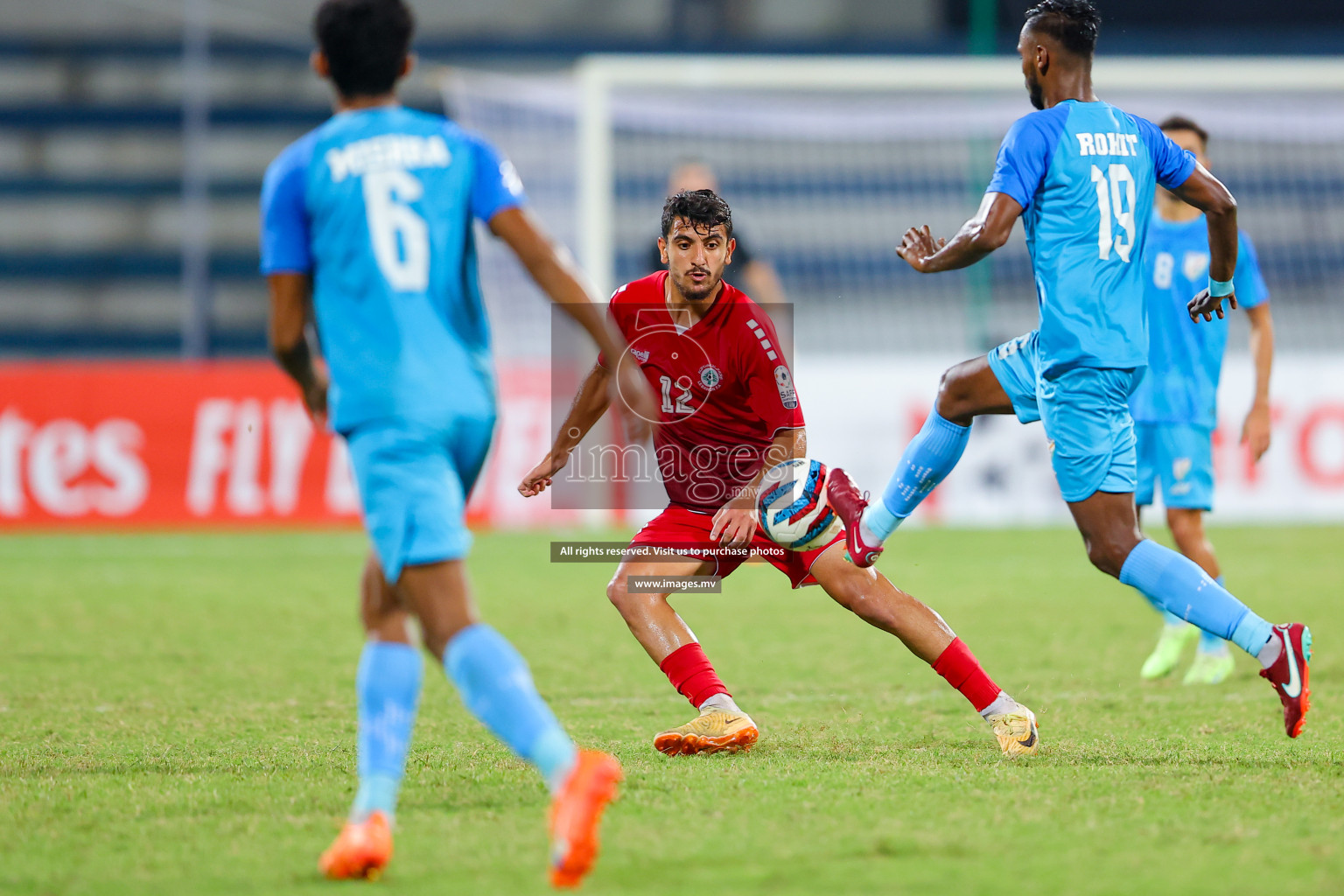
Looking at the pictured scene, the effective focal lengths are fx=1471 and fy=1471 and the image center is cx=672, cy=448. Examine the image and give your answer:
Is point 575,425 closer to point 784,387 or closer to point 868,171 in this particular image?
point 784,387

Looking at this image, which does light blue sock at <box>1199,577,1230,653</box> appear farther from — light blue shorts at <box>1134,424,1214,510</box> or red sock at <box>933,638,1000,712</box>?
red sock at <box>933,638,1000,712</box>

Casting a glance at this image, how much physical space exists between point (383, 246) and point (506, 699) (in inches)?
41.5

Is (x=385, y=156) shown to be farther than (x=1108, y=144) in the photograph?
No

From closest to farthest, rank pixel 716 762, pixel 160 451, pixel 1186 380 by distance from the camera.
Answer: pixel 716 762, pixel 1186 380, pixel 160 451

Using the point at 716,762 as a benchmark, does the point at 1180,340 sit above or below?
above

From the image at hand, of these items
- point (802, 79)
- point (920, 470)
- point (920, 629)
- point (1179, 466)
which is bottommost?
point (920, 629)

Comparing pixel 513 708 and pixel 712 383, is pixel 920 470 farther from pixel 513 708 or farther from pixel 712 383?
pixel 513 708

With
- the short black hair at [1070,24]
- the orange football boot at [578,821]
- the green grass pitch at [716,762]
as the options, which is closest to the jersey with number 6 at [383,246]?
the orange football boot at [578,821]

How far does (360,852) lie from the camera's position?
127 inches

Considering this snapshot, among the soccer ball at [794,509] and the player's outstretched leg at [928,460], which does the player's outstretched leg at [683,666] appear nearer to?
the soccer ball at [794,509]

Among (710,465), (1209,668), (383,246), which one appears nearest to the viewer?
(383,246)

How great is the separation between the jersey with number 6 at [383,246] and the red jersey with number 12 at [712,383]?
150cm

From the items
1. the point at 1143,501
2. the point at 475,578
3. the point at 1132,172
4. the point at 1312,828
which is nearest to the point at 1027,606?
the point at 1143,501

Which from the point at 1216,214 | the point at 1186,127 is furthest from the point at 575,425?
the point at 1186,127
